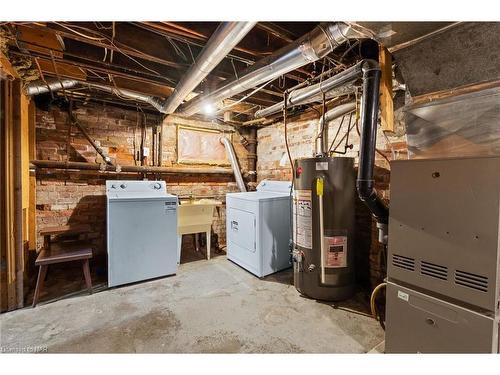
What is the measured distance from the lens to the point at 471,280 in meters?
1.20

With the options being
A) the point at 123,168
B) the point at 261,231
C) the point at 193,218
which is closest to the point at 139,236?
the point at 193,218

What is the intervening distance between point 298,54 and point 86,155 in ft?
9.80

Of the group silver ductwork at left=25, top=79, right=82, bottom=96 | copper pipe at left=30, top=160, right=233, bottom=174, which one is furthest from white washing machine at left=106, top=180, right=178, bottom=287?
silver ductwork at left=25, top=79, right=82, bottom=96

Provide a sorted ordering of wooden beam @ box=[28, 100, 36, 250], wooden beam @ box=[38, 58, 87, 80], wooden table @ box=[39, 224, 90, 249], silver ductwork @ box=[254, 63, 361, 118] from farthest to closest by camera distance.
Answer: wooden beam @ box=[28, 100, 36, 250], wooden table @ box=[39, 224, 90, 249], wooden beam @ box=[38, 58, 87, 80], silver ductwork @ box=[254, 63, 361, 118]

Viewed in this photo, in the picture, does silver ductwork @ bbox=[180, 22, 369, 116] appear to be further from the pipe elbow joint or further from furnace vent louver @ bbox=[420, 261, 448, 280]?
furnace vent louver @ bbox=[420, 261, 448, 280]

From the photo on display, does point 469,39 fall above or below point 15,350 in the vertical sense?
above

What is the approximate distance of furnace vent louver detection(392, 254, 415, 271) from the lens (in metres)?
1.42

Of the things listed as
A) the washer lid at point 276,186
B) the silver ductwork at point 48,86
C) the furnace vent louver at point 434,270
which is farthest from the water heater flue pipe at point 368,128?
the silver ductwork at point 48,86

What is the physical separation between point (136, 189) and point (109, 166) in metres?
0.51

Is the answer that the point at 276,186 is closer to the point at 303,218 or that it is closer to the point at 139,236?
the point at 303,218

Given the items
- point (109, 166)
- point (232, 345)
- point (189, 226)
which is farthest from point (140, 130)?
point (232, 345)

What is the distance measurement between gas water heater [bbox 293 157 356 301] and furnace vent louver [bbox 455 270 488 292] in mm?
1048

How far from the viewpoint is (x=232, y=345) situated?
1.72m
